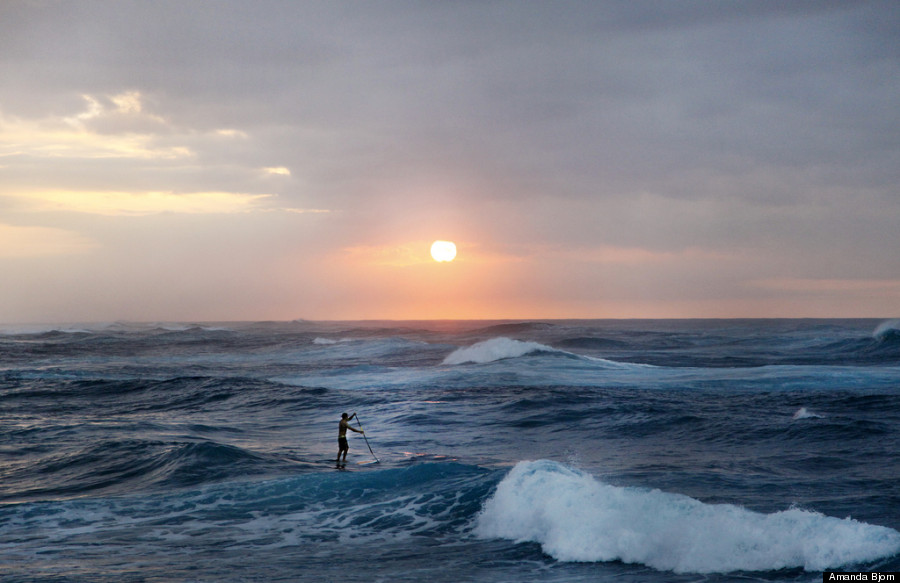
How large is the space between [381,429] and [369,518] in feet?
32.3

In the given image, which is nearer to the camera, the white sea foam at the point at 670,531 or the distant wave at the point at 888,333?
the white sea foam at the point at 670,531

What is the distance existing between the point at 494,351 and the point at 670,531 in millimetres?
38998

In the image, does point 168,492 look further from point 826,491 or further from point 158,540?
point 826,491

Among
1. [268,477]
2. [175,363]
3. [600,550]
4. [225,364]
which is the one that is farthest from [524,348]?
[600,550]

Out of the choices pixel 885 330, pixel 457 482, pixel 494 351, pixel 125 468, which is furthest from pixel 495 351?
pixel 457 482

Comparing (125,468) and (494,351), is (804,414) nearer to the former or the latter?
(125,468)

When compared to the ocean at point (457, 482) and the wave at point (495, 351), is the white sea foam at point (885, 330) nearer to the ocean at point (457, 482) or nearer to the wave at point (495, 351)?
the ocean at point (457, 482)

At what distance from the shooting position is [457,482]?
46.6ft

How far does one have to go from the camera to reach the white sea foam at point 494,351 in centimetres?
4800

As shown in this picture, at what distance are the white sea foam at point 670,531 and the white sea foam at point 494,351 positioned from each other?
113 feet

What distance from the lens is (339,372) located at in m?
42.3

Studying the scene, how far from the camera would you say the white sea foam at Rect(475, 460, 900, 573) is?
966cm

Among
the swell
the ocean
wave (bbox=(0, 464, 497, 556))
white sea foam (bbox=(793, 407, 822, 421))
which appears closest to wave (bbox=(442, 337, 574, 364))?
the ocean

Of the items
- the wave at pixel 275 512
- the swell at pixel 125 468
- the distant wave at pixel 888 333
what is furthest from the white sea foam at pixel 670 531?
the distant wave at pixel 888 333
